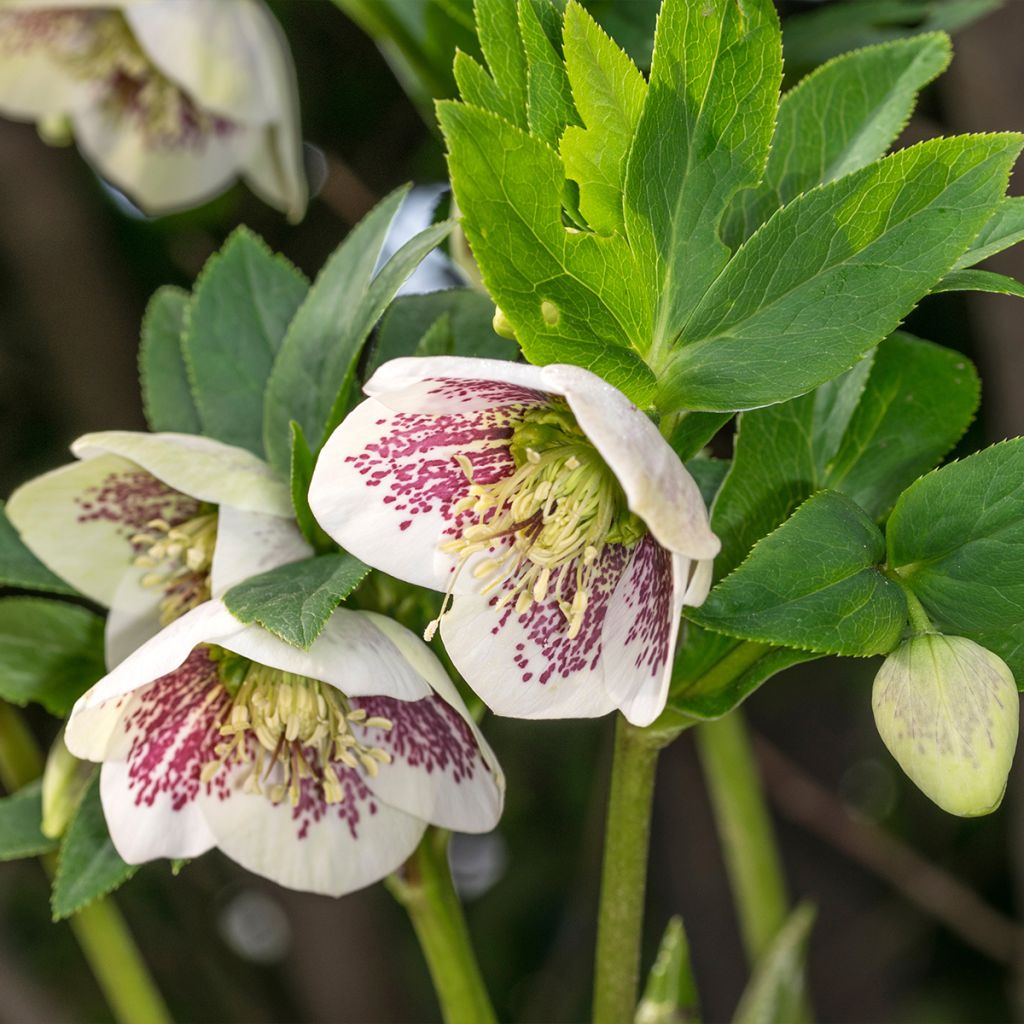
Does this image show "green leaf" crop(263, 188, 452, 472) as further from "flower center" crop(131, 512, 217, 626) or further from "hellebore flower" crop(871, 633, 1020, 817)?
"hellebore flower" crop(871, 633, 1020, 817)

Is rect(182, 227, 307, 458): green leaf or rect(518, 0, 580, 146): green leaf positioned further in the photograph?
rect(182, 227, 307, 458): green leaf

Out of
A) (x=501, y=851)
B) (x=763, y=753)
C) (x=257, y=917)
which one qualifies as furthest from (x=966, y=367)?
(x=257, y=917)

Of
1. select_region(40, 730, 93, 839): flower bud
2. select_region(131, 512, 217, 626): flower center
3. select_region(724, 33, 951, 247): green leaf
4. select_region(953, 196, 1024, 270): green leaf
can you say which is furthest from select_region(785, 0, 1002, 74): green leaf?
select_region(40, 730, 93, 839): flower bud

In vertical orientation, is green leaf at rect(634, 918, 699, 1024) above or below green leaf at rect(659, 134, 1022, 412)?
below

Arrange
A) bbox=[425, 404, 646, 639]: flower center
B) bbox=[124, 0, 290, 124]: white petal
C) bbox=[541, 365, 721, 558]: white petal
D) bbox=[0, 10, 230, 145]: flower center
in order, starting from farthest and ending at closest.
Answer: bbox=[0, 10, 230, 145]: flower center
bbox=[124, 0, 290, 124]: white petal
bbox=[425, 404, 646, 639]: flower center
bbox=[541, 365, 721, 558]: white petal

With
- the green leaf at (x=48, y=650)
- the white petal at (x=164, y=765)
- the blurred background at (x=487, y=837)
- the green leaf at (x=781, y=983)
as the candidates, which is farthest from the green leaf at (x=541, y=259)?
the blurred background at (x=487, y=837)

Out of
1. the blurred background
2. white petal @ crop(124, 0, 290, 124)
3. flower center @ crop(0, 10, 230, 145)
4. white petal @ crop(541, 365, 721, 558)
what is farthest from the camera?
the blurred background
